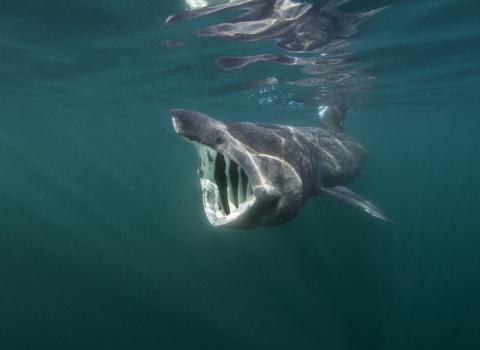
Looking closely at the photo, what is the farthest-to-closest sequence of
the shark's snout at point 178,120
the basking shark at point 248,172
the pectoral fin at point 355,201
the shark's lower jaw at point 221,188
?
the pectoral fin at point 355,201 → the shark's lower jaw at point 221,188 → the basking shark at point 248,172 → the shark's snout at point 178,120

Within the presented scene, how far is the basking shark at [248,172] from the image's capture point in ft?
13.3

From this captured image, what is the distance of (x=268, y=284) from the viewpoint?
13984 millimetres

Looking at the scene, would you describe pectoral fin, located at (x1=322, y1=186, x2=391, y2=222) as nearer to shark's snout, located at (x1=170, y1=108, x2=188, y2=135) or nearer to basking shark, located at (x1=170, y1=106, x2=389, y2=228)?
basking shark, located at (x1=170, y1=106, x2=389, y2=228)

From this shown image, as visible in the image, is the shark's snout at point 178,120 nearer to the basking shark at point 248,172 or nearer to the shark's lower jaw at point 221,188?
the basking shark at point 248,172

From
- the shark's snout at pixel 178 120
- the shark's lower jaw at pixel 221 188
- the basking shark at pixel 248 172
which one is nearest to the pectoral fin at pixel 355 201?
the basking shark at pixel 248 172

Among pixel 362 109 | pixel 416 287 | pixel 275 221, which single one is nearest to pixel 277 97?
pixel 362 109

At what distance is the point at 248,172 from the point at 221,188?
75 cm

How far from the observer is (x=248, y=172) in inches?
164

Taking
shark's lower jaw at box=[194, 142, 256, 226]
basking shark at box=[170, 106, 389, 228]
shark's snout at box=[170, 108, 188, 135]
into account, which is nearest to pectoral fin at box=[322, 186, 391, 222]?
basking shark at box=[170, 106, 389, 228]


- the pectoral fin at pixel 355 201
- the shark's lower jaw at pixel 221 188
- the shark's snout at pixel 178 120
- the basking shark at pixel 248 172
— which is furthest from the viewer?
the pectoral fin at pixel 355 201

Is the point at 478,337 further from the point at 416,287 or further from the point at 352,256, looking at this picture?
the point at 352,256

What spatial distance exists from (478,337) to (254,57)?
14.9m

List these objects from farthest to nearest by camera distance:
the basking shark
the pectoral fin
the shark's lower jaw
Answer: the pectoral fin < the shark's lower jaw < the basking shark

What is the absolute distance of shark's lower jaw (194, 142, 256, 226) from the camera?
4.17 meters
